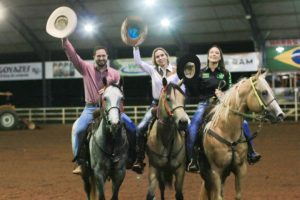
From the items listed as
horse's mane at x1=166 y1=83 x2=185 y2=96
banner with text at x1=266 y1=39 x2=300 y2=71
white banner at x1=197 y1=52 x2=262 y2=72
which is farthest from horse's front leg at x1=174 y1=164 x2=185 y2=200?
banner with text at x1=266 y1=39 x2=300 y2=71

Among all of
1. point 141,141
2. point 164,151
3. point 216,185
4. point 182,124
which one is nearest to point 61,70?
point 141,141

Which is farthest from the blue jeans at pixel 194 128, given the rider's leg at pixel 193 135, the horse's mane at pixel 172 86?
the horse's mane at pixel 172 86

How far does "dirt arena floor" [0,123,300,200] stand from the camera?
7789mm

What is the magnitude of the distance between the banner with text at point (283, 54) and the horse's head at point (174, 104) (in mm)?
18767

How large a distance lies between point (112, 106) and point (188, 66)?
1285 millimetres

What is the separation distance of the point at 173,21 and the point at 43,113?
987 cm

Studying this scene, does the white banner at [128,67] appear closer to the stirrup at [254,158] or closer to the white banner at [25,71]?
the white banner at [25,71]

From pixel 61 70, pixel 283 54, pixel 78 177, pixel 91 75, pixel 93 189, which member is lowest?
pixel 78 177

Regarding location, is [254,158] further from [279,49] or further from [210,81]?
[279,49]

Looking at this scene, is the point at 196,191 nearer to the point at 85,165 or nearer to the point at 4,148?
the point at 85,165

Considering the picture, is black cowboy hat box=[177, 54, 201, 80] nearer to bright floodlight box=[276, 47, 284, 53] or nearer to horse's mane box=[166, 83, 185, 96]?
horse's mane box=[166, 83, 185, 96]

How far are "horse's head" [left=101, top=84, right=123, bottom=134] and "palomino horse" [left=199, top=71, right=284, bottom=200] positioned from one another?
4.08 ft

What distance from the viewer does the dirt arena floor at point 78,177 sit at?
25.6 feet

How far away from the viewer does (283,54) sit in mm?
23375
